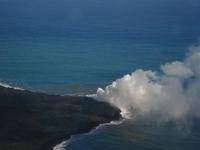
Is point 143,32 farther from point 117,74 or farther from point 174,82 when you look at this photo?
point 174,82

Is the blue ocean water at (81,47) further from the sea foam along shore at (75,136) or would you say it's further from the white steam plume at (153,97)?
the sea foam along shore at (75,136)

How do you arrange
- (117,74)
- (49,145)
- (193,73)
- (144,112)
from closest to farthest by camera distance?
(49,145) < (144,112) < (193,73) < (117,74)

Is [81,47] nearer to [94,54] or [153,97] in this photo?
[94,54]

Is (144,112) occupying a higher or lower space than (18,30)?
lower

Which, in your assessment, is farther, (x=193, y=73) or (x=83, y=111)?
(x=193, y=73)

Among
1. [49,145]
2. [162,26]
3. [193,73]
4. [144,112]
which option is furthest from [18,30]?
[49,145]

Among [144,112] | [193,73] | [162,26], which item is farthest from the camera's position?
[162,26]

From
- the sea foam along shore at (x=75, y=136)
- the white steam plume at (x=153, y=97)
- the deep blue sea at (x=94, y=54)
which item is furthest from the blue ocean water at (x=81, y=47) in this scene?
the sea foam along shore at (x=75, y=136)

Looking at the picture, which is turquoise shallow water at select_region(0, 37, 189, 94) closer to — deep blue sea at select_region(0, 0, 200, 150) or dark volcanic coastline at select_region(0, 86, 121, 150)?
deep blue sea at select_region(0, 0, 200, 150)
